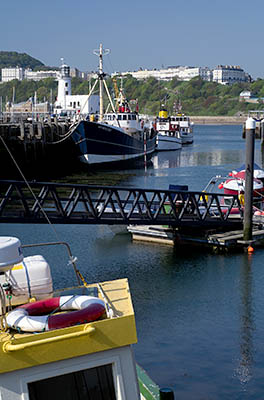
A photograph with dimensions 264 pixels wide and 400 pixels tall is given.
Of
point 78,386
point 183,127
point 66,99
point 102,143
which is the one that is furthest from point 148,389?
point 183,127

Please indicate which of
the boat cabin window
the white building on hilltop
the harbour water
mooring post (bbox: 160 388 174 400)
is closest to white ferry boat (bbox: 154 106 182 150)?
the white building on hilltop

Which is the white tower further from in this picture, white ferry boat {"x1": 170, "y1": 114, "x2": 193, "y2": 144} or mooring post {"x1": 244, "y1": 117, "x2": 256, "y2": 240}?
mooring post {"x1": 244, "y1": 117, "x2": 256, "y2": 240}

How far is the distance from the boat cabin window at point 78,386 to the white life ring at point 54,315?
600mm

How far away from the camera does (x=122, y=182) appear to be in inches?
2302

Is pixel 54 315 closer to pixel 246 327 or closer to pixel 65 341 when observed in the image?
pixel 65 341

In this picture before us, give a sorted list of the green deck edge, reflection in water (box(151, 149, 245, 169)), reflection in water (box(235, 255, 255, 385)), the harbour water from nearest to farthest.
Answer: the green deck edge < the harbour water < reflection in water (box(235, 255, 255, 385)) < reflection in water (box(151, 149, 245, 169))

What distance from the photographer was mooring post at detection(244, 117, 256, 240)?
24.9 meters

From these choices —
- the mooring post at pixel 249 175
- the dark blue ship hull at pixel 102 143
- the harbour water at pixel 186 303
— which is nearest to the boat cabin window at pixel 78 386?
the harbour water at pixel 186 303

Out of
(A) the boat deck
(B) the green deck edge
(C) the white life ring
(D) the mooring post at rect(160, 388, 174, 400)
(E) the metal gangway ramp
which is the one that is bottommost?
(B) the green deck edge

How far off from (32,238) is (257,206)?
11.0 m

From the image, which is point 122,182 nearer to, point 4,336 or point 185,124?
point 4,336

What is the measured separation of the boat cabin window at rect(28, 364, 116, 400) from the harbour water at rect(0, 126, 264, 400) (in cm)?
600

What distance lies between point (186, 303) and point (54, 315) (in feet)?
39.8

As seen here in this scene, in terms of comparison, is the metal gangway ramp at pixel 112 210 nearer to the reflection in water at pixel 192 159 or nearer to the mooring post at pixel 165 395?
the mooring post at pixel 165 395
